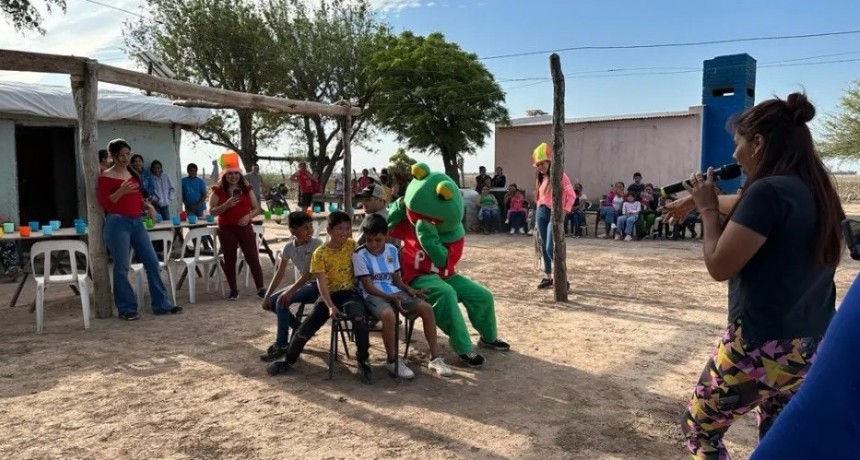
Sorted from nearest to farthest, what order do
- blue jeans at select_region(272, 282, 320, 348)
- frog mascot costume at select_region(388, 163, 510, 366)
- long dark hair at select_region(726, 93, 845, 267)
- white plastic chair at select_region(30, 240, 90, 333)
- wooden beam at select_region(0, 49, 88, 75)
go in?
long dark hair at select_region(726, 93, 845, 267)
frog mascot costume at select_region(388, 163, 510, 366)
blue jeans at select_region(272, 282, 320, 348)
wooden beam at select_region(0, 49, 88, 75)
white plastic chair at select_region(30, 240, 90, 333)

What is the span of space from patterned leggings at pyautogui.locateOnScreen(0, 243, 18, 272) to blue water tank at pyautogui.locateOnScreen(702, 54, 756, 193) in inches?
541

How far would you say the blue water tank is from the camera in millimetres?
14414

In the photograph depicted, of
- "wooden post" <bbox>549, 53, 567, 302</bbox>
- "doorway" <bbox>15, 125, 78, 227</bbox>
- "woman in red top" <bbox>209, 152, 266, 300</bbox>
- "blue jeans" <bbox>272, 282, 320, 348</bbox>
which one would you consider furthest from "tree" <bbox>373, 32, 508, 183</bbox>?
"blue jeans" <bbox>272, 282, 320, 348</bbox>

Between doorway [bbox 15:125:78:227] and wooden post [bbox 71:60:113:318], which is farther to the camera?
doorway [bbox 15:125:78:227]

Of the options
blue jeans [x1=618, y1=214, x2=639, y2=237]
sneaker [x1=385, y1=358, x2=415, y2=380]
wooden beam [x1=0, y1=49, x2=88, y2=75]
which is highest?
wooden beam [x1=0, y1=49, x2=88, y2=75]

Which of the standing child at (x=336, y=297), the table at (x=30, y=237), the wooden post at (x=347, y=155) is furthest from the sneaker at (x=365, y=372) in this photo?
the wooden post at (x=347, y=155)

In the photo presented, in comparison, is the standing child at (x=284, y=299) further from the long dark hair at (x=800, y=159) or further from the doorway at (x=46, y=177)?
the doorway at (x=46, y=177)

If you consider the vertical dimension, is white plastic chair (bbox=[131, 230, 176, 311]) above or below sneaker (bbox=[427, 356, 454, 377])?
above

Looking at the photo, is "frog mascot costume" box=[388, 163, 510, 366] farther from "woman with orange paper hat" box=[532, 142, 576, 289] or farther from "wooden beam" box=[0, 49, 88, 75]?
"wooden beam" box=[0, 49, 88, 75]

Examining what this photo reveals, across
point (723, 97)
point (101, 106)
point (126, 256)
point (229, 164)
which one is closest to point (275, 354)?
point (126, 256)

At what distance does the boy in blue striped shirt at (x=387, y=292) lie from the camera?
4.36 metres

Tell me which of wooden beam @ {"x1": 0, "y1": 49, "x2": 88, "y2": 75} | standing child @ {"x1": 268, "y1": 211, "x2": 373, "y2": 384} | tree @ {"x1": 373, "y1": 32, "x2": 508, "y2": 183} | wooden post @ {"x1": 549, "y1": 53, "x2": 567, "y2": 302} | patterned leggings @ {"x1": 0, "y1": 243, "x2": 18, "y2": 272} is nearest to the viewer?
standing child @ {"x1": 268, "y1": 211, "x2": 373, "y2": 384}

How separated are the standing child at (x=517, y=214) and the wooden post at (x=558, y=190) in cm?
761

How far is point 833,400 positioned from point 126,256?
6404 mm
